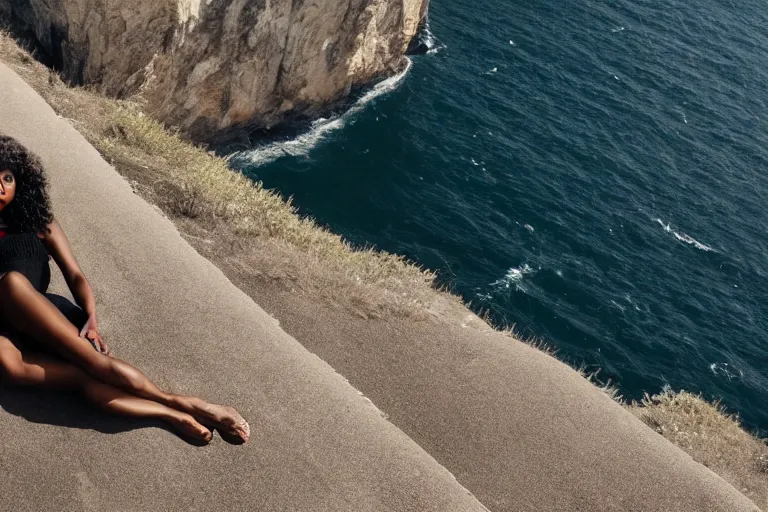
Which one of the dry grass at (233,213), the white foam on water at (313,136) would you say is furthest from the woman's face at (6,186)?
the white foam on water at (313,136)

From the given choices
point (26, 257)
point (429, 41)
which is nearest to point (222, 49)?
point (429, 41)

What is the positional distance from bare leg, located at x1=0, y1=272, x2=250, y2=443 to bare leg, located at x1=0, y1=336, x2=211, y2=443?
79mm

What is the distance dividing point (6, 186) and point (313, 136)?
27035 millimetres

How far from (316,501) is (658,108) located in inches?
1514

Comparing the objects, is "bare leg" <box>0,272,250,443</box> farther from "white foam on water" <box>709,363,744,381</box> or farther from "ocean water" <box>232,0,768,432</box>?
"white foam on water" <box>709,363,744,381</box>

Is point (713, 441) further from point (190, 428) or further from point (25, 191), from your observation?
point (25, 191)

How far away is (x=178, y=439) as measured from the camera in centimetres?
755

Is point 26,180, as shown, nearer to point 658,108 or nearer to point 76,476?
point 76,476

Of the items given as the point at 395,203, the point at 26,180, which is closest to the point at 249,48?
the point at 395,203

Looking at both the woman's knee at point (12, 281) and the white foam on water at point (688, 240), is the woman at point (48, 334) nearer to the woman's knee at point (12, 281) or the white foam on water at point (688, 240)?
the woman's knee at point (12, 281)

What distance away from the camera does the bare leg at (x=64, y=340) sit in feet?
22.8

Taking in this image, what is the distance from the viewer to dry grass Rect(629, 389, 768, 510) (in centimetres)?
1229

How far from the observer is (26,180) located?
24.8ft

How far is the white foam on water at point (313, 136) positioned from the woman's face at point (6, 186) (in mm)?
23527
